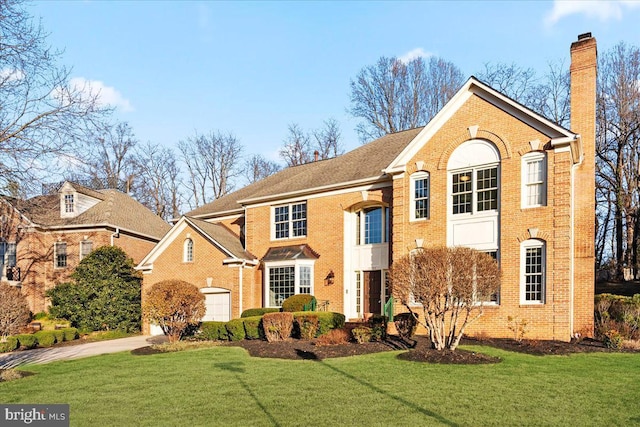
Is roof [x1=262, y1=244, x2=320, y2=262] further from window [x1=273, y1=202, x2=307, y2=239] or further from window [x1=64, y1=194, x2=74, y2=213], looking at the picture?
window [x1=64, y1=194, x2=74, y2=213]

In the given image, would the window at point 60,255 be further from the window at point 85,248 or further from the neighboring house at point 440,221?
the neighboring house at point 440,221

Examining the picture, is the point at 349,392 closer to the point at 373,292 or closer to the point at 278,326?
the point at 278,326

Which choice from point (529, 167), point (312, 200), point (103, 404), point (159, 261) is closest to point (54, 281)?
point (159, 261)

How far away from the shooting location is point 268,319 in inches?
671

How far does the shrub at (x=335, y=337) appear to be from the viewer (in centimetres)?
Result: 1547

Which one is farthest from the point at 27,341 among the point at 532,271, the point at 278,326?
the point at 532,271

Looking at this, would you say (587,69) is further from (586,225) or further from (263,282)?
(263,282)

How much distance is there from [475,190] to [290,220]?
8973mm

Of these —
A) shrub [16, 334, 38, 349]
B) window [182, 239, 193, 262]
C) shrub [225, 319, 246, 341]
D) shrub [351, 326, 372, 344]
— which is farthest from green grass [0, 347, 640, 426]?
window [182, 239, 193, 262]

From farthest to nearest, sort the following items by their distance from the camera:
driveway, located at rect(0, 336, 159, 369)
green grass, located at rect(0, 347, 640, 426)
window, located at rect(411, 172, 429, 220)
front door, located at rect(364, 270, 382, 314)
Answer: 1. front door, located at rect(364, 270, 382, 314)
2. window, located at rect(411, 172, 429, 220)
3. driveway, located at rect(0, 336, 159, 369)
4. green grass, located at rect(0, 347, 640, 426)

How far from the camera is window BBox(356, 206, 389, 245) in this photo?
21.6 meters

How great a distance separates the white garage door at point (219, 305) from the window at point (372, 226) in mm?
6278

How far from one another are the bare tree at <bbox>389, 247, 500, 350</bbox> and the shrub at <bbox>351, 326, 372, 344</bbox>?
2.63 m

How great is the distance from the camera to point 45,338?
2195 cm
